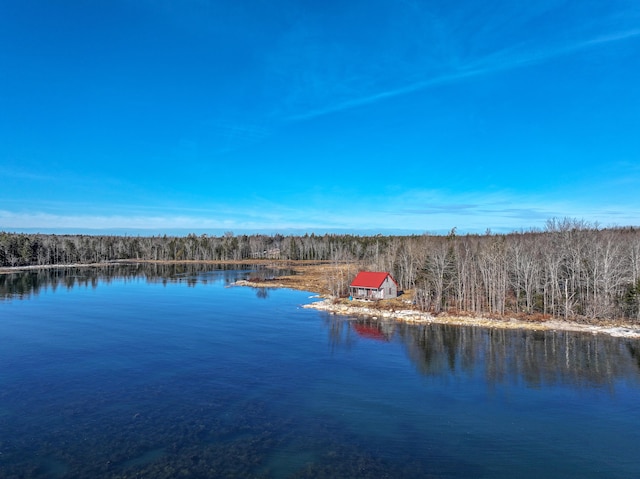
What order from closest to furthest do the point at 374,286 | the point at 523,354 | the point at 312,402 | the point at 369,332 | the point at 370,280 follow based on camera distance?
the point at 312,402, the point at 523,354, the point at 369,332, the point at 374,286, the point at 370,280

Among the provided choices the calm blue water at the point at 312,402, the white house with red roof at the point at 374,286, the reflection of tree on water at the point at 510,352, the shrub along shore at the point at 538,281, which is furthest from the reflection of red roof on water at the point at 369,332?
the white house with red roof at the point at 374,286

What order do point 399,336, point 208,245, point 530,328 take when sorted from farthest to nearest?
point 208,245
point 530,328
point 399,336

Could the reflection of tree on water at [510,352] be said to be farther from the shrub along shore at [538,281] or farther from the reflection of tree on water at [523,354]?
the shrub along shore at [538,281]

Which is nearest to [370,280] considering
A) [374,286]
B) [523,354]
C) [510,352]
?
[374,286]

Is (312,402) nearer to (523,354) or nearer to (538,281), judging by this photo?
(523,354)

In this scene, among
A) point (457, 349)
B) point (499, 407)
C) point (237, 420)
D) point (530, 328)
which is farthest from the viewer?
point (530, 328)

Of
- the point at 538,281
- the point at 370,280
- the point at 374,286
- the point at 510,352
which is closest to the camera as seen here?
the point at 510,352

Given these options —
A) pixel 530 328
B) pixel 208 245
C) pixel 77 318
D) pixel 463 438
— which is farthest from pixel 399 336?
pixel 208 245

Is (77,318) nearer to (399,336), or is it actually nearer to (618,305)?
(399,336)
